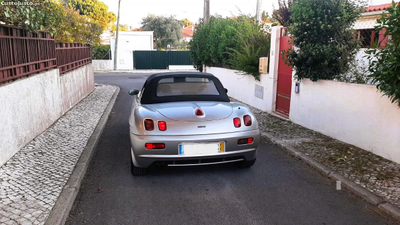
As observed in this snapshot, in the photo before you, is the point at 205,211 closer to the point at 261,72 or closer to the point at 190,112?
the point at 190,112

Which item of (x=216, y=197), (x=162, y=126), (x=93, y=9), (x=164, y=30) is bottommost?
(x=216, y=197)

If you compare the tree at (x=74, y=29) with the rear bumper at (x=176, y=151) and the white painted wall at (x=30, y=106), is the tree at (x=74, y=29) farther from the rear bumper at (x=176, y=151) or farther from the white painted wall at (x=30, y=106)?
the rear bumper at (x=176, y=151)

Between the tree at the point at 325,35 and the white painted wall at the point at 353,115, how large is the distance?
0.43m

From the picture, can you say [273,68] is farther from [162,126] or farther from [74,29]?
[74,29]

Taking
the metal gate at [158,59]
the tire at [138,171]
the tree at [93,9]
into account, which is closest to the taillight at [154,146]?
the tire at [138,171]

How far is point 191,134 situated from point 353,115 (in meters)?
3.48

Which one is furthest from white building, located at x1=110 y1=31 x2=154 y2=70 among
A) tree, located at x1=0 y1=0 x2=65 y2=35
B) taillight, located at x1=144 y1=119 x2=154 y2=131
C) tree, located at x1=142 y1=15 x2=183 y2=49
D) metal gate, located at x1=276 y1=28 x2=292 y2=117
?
taillight, located at x1=144 y1=119 x2=154 y2=131

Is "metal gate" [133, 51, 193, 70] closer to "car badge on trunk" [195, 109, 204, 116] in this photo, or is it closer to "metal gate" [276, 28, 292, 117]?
"metal gate" [276, 28, 292, 117]

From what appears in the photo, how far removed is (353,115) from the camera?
6.11 meters

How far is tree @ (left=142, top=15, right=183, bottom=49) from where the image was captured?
161 ft

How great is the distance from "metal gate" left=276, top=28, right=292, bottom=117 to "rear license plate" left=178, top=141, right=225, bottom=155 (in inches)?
194

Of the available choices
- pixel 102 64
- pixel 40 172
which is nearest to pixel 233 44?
pixel 40 172

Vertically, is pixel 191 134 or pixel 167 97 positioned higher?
pixel 167 97

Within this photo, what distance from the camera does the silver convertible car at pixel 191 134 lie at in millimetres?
4285
